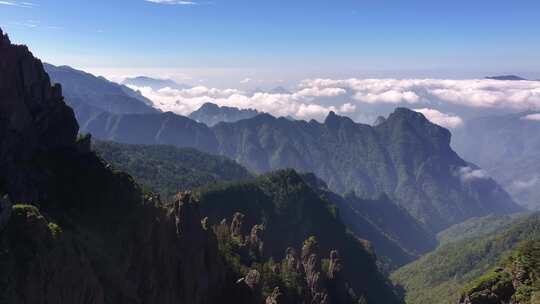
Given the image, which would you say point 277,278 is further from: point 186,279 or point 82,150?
point 82,150

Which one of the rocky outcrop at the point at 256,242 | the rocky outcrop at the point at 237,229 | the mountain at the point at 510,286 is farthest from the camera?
the rocky outcrop at the point at 237,229

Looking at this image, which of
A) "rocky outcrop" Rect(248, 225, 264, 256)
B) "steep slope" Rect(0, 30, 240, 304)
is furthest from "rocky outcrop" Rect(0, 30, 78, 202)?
"rocky outcrop" Rect(248, 225, 264, 256)

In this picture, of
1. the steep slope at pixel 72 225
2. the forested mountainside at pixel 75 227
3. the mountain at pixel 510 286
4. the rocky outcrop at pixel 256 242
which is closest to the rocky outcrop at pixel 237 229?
the rocky outcrop at pixel 256 242

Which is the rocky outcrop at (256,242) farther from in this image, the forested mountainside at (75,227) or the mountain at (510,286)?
the mountain at (510,286)

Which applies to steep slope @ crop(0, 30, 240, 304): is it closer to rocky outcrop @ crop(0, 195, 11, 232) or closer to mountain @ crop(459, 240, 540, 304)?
rocky outcrop @ crop(0, 195, 11, 232)

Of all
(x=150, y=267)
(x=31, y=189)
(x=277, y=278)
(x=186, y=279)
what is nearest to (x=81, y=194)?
(x=31, y=189)

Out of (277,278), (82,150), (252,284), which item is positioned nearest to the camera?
(82,150)
